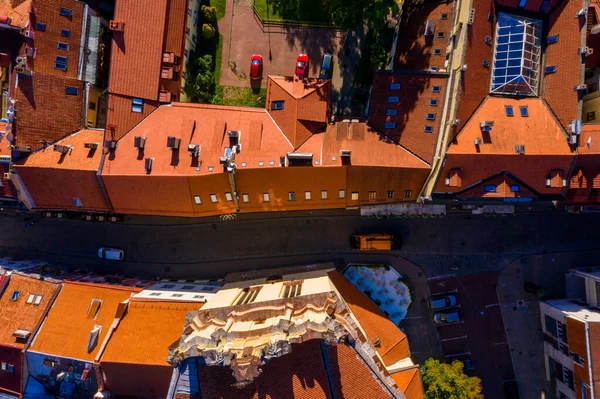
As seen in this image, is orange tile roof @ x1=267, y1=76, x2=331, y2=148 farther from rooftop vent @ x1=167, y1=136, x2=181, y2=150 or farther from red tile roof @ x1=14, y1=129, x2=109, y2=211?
red tile roof @ x1=14, y1=129, x2=109, y2=211

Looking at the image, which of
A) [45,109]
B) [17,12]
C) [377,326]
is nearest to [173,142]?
[45,109]

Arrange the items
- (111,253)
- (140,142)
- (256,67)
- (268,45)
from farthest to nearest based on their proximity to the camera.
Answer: (268,45)
(111,253)
(256,67)
(140,142)

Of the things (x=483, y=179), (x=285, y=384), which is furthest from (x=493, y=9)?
(x=285, y=384)

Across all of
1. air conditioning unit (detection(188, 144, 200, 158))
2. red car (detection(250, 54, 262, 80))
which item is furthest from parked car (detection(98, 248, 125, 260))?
red car (detection(250, 54, 262, 80))

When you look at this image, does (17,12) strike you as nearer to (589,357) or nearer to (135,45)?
(135,45)

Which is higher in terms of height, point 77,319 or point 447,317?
point 447,317

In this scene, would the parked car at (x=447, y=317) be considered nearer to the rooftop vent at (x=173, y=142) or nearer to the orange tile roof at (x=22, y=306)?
the rooftop vent at (x=173, y=142)

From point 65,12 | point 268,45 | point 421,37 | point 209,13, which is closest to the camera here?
point 421,37

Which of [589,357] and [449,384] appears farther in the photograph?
[449,384]
